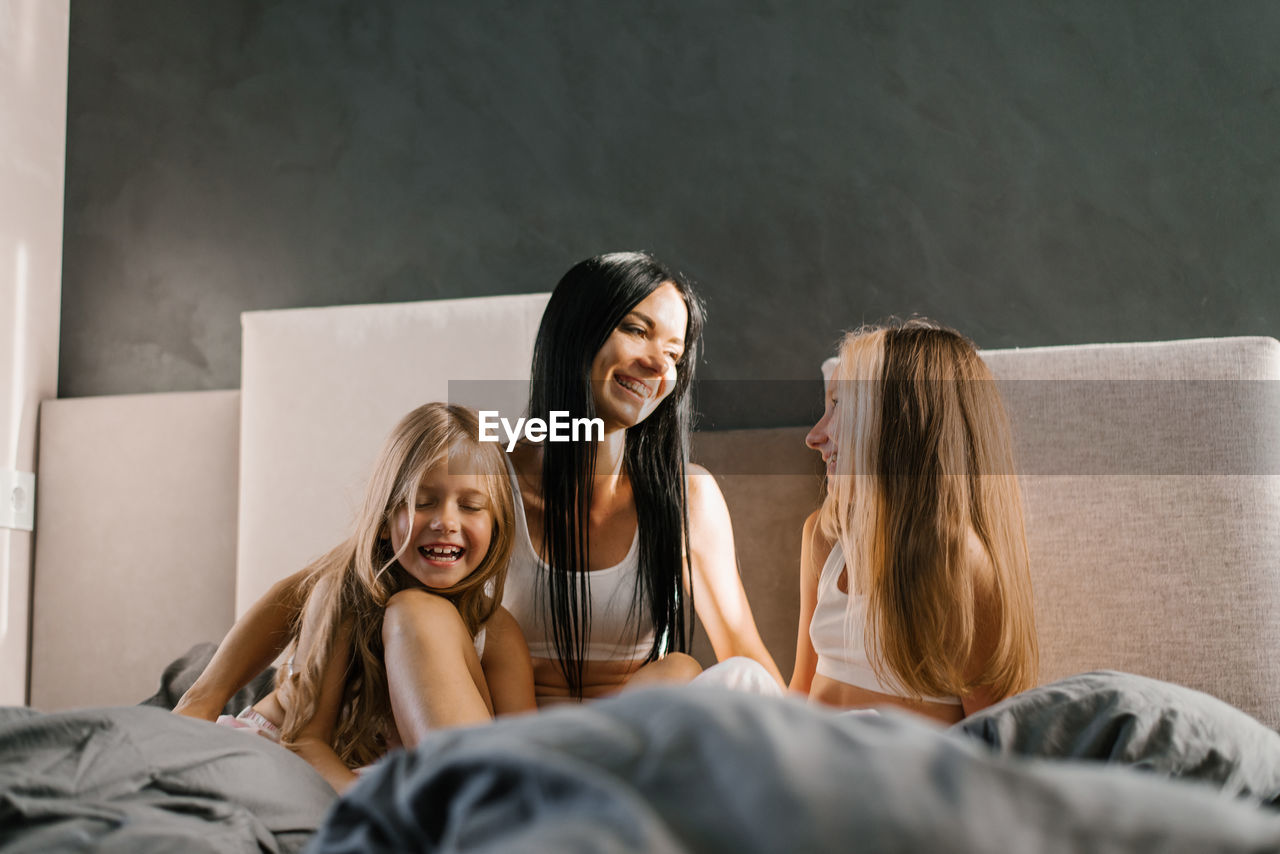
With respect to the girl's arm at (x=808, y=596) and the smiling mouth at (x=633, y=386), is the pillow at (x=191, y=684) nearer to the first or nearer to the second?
the smiling mouth at (x=633, y=386)

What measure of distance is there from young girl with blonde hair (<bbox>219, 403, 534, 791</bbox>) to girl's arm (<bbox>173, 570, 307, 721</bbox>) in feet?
0.09

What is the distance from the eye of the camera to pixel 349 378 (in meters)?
2.22

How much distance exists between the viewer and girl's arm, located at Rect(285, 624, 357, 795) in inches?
55.6

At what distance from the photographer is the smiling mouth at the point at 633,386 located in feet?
6.01

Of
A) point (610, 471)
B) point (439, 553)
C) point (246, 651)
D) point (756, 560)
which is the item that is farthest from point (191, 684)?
point (756, 560)

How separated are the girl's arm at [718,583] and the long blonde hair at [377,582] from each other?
401 mm

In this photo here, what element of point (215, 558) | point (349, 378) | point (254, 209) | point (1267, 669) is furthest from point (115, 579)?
point (1267, 669)

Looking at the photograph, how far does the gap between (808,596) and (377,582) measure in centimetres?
81

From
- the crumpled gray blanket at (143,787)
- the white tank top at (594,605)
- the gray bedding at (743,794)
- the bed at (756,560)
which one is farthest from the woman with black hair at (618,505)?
the gray bedding at (743,794)

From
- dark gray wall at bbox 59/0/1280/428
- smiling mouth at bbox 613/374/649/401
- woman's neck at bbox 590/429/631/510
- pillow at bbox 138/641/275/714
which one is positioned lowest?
pillow at bbox 138/641/275/714

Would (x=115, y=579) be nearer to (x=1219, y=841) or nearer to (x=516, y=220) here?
(x=516, y=220)

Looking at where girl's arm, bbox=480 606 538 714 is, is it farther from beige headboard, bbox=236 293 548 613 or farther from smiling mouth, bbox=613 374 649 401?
beige headboard, bbox=236 293 548 613

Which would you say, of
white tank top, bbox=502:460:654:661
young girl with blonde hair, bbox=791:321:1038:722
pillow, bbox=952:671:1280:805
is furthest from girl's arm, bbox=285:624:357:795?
pillow, bbox=952:671:1280:805

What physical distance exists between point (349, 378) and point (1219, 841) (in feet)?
6.68
